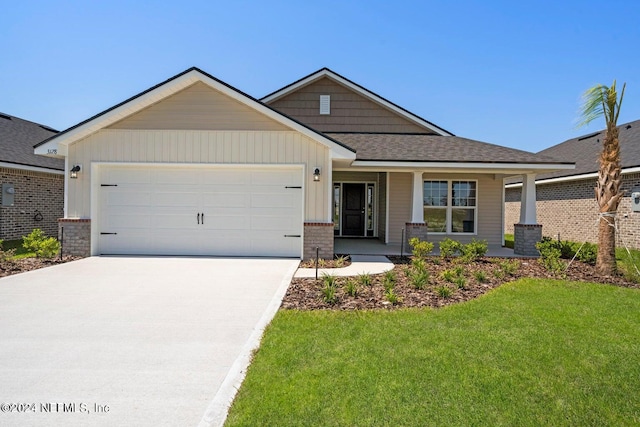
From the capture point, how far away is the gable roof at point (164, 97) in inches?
370

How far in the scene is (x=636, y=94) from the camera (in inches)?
323

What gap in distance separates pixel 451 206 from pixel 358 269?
6.05 meters

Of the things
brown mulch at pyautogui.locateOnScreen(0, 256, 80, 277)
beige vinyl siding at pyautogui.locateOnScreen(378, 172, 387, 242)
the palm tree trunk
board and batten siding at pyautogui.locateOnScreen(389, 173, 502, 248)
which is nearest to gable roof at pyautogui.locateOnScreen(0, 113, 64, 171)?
brown mulch at pyautogui.locateOnScreen(0, 256, 80, 277)

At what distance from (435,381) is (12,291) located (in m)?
7.01

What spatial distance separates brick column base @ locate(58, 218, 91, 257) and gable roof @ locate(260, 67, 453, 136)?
770 centimetres

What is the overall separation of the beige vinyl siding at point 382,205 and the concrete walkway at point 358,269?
12.5ft

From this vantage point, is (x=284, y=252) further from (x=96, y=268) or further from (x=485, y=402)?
(x=485, y=402)

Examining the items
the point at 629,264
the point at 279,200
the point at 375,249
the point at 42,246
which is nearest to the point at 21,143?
the point at 42,246

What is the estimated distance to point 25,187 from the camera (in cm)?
1338

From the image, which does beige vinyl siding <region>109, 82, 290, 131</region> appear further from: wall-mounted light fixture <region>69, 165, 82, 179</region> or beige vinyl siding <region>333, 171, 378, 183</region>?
beige vinyl siding <region>333, 171, 378, 183</region>

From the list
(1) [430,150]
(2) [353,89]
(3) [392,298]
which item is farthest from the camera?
(2) [353,89]

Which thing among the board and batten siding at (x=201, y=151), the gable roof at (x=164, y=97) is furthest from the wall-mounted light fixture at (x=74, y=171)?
the gable roof at (x=164, y=97)

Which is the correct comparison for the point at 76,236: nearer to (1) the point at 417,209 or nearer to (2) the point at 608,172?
(1) the point at 417,209

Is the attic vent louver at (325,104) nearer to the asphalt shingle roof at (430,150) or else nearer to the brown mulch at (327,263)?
the asphalt shingle roof at (430,150)
